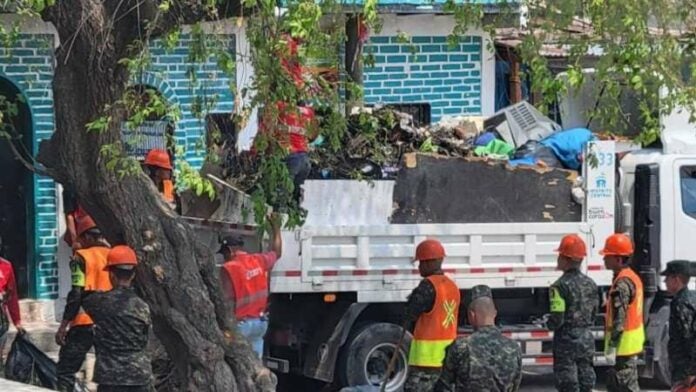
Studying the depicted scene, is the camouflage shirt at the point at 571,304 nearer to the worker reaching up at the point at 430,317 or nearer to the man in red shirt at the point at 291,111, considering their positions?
the worker reaching up at the point at 430,317

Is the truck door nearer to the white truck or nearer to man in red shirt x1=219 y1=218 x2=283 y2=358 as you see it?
the white truck

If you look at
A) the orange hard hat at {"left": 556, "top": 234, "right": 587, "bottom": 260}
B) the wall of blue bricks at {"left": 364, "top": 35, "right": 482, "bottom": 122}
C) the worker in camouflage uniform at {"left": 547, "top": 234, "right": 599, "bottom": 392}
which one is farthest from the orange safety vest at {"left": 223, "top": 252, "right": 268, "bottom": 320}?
the wall of blue bricks at {"left": 364, "top": 35, "right": 482, "bottom": 122}

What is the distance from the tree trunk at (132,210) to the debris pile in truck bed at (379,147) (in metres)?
2.38

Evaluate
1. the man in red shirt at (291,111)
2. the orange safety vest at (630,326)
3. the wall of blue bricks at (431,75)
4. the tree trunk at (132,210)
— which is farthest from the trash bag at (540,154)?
the tree trunk at (132,210)

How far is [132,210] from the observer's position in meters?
8.99

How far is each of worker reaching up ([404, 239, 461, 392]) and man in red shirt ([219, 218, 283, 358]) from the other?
1323mm

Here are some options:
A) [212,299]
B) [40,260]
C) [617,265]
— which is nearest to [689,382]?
[617,265]

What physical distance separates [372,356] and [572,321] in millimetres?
1948

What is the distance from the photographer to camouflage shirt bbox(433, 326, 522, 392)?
7.71 m

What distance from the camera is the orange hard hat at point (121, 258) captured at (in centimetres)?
864

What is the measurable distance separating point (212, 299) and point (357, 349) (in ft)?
8.64

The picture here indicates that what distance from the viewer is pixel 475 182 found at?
12195mm

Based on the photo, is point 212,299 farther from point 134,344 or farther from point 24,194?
point 24,194

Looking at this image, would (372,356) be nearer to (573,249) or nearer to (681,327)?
(573,249)
